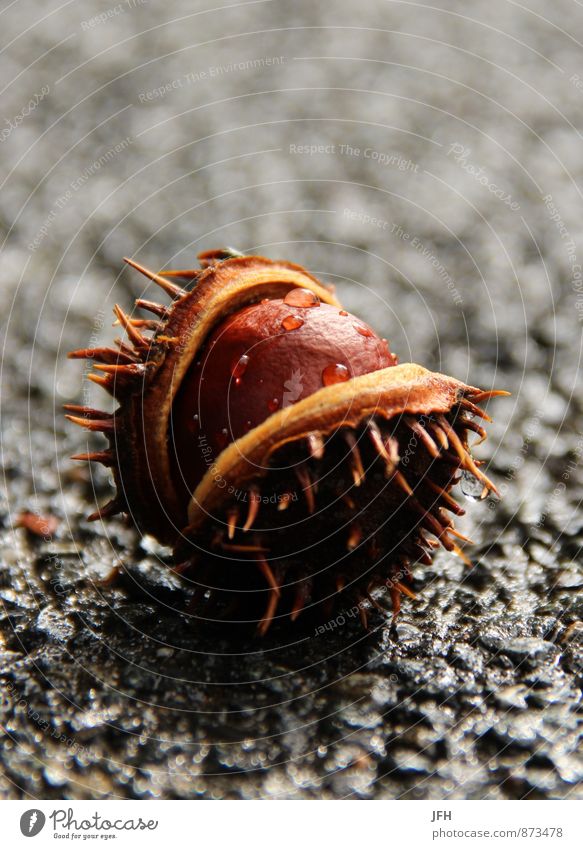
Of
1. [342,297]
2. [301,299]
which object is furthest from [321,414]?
[342,297]

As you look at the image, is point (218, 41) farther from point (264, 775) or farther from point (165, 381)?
point (264, 775)

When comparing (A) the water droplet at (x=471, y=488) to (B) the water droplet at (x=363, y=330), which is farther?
(A) the water droplet at (x=471, y=488)

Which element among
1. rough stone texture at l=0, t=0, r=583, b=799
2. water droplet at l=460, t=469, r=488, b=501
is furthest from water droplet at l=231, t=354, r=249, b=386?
water droplet at l=460, t=469, r=488, b=501

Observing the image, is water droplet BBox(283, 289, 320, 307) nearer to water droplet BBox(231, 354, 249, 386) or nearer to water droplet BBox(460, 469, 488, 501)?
water droplet BBox(231, 354, 249, 386)

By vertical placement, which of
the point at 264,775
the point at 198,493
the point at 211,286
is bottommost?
the point at 264,775

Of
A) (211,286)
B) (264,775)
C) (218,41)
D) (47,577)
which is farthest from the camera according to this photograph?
(218,41)

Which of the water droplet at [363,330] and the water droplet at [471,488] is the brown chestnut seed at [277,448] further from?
the water droplet at [471,488]

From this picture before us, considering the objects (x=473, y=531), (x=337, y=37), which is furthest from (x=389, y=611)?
(x=337, y=37)

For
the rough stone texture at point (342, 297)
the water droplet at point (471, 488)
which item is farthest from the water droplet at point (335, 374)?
the water droplet at point (471, 488)
